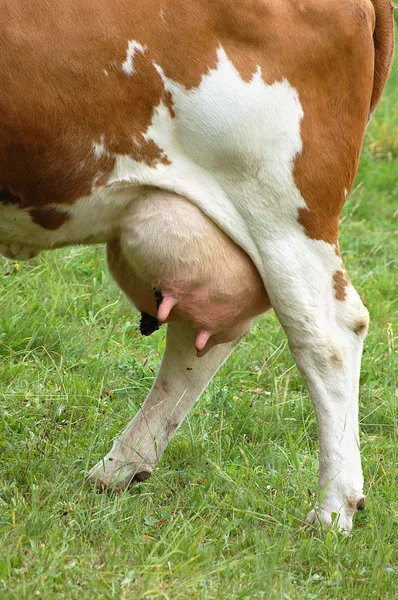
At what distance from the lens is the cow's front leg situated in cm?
382

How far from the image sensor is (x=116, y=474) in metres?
3.71

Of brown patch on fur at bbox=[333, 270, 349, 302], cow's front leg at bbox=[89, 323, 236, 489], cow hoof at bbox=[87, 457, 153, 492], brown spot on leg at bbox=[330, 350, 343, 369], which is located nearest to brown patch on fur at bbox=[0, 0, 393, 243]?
brown patch on fur at bbox=[333, 270, 349, 302]

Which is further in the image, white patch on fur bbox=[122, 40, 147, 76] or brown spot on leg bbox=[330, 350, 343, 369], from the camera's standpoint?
brown spot on leg bbox=[330, 350, 343, 369]

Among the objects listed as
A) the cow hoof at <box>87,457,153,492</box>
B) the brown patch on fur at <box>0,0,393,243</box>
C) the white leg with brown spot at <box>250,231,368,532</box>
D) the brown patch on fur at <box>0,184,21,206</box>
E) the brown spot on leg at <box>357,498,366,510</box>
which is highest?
the brown patch on fur at <box>0,0,393,243</box>

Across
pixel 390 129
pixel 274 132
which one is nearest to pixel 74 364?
pixel 274 132

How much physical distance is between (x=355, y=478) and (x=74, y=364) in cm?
149

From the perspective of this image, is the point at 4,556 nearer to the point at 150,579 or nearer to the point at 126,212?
the point at 150,579

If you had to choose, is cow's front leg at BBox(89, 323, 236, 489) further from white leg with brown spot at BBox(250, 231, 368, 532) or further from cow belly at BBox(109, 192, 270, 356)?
white leg with brown spot at BBox(250, 231, 368, 532)

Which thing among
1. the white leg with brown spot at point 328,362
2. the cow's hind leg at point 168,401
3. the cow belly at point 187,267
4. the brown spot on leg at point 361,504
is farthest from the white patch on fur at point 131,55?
the brown spot on leg at point 361,504

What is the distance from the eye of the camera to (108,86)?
3045 millimetres

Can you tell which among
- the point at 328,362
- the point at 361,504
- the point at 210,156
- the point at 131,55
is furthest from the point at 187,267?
the point at 361,504

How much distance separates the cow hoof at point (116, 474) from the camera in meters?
3.65

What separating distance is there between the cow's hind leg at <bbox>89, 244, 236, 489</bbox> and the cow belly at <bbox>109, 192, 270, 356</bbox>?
32 cm

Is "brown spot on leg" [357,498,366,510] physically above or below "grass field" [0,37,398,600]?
above
